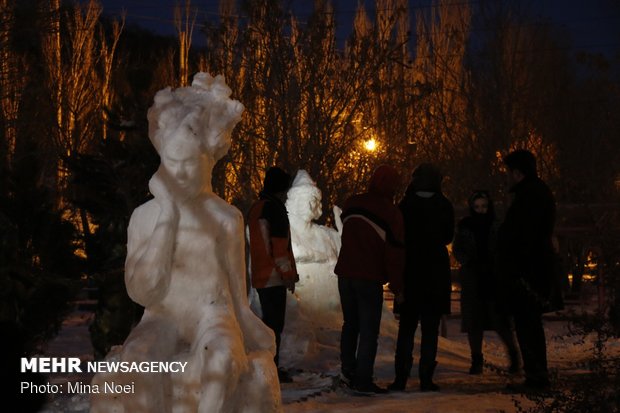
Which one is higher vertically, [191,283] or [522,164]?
[522,164]

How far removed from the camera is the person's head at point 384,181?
345 inches

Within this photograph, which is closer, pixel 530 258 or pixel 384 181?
pixel 530 258

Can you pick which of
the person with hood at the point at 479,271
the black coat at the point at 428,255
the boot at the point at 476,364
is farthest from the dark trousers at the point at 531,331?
the boot at the point at 476,364

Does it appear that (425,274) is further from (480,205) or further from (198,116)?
(198,116)

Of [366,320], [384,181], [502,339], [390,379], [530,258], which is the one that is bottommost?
[390,379]

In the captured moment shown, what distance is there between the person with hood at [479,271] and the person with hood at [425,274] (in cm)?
104

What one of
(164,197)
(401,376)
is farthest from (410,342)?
(164,197)

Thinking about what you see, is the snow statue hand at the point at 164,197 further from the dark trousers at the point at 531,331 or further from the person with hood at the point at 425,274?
the dark trousers at the point at 531,331

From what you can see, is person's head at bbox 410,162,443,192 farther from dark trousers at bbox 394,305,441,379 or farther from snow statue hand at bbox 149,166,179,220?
snow statue hand at bbox 149,166,179,220

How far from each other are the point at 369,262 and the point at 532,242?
1.35 m

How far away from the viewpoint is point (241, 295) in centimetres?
534

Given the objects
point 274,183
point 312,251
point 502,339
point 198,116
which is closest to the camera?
point 198,116

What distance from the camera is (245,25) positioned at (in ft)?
51.7

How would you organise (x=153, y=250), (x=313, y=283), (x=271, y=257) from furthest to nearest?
(x=313, y=283)
(x=271, y=257)
(x=153, y=250)
